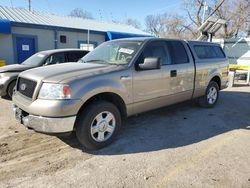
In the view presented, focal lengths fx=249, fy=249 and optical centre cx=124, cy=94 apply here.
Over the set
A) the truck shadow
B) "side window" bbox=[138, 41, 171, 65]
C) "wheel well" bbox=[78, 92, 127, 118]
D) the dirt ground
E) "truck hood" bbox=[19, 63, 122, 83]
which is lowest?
the dirt ground

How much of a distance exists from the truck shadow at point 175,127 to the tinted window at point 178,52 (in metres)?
1.41

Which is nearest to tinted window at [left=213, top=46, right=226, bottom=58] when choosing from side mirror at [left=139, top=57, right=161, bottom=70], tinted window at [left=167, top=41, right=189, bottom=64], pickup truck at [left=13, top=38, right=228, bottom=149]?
pickup truck at [left=13, top=38, right=228, bottom=149]

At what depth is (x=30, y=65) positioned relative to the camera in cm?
789

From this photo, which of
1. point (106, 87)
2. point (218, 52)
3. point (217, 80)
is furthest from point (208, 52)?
point (106, 87)

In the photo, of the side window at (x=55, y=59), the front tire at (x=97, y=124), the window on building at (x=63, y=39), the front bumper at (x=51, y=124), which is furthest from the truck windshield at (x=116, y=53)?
the window on building at (x=63, y=39)

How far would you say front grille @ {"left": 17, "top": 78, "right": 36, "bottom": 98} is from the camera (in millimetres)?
3969

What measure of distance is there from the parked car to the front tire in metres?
4.38

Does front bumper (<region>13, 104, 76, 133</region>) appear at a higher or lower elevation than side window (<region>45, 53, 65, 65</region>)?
lower

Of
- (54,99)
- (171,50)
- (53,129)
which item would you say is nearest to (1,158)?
(53,129)

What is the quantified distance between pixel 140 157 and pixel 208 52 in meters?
4.25

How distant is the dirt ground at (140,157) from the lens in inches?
130

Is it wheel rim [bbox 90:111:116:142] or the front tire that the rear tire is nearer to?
the front tire

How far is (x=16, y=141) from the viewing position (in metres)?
4.50

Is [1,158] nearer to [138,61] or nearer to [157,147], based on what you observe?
[157,147]
